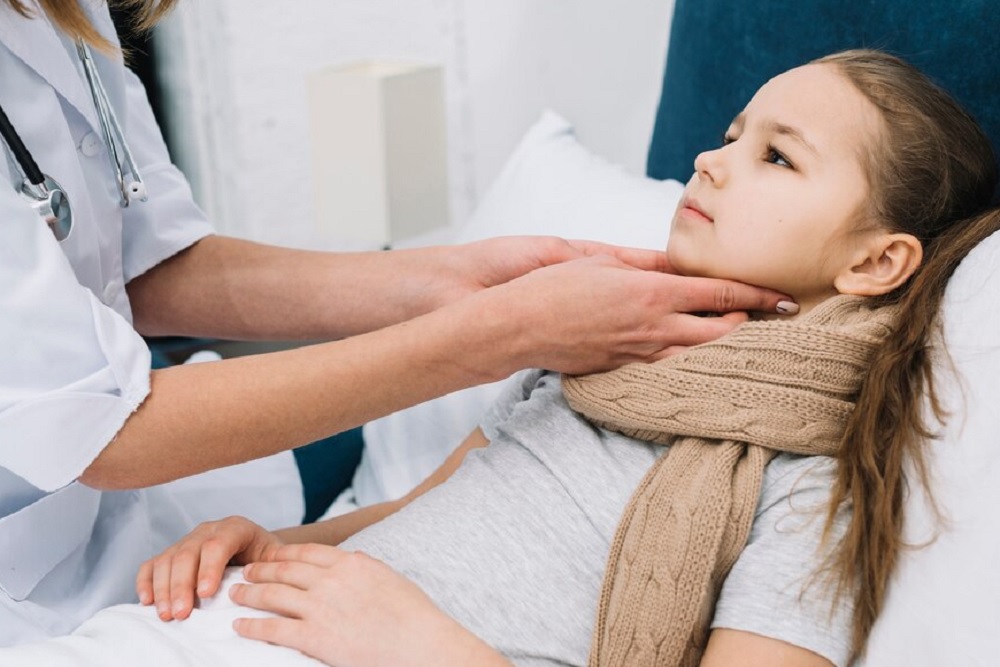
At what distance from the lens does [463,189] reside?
102 inches

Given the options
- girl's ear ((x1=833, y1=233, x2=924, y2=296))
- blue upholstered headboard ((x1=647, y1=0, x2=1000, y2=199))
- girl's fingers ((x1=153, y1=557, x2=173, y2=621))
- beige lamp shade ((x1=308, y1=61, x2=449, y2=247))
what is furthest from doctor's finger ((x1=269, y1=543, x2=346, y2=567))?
beige lamp shade ((x1=308, y1=61, x2=449, y2=247))

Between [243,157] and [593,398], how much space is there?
1819mm

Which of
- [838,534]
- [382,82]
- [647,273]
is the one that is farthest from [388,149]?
[838,534]

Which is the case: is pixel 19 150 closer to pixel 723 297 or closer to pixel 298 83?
pixel 723 297

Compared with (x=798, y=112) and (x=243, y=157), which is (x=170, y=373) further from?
(x=243, y=157)

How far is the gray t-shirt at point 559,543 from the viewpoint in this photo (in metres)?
0.83

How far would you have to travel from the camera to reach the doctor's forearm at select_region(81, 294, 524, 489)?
903mm

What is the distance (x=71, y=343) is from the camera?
34.0 inches

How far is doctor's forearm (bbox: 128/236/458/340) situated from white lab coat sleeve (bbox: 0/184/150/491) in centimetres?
39

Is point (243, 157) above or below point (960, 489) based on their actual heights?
below

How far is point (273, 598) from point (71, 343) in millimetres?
285

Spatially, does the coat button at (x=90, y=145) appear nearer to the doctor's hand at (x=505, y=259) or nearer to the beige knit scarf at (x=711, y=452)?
the doctor's hand at (x=505, y=259)

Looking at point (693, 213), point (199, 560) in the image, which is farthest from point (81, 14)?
point (693, 213)

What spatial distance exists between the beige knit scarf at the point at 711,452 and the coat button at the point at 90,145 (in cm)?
63
